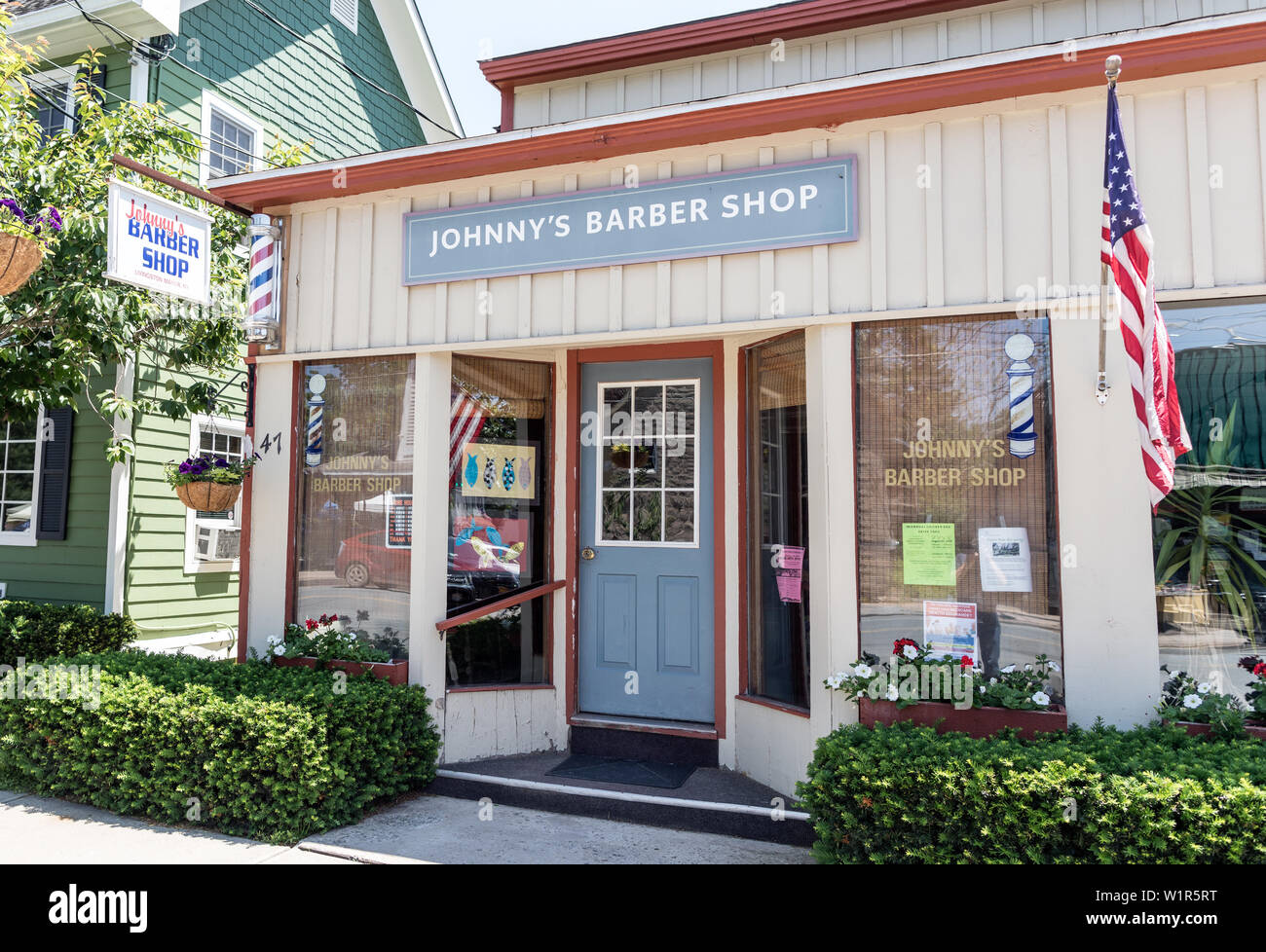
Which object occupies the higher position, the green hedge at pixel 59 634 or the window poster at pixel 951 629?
the window poster at pixel 951 629

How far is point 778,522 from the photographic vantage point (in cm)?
502

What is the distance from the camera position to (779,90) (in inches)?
173

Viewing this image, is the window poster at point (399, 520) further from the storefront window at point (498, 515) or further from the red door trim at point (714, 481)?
the red door trim at point (714, 481)

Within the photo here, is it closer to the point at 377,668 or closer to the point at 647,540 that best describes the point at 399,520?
the point at 377,668

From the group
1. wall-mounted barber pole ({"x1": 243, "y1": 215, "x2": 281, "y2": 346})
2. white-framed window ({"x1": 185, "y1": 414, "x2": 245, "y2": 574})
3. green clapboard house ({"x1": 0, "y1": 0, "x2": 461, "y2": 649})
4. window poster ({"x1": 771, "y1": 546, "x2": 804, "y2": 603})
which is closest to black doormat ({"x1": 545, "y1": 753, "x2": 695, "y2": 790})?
window poster ({"x1": 771, "y1": 546, "x2": 804, "y2": 603})

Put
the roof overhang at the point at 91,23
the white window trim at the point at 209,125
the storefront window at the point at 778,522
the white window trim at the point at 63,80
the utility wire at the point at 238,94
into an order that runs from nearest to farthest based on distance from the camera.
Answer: the storefront window at the point at 778,522, the roof overhang at the point at 91,23, the utility wire at the point at 238,94, the white window trim at the point at 63,80, the white window trim at the point at 209,125

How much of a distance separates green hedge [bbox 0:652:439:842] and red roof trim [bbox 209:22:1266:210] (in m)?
3.19

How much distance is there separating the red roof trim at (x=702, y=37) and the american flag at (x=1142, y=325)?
9.01ft

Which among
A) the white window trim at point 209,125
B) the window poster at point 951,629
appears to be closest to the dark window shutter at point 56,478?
the white window trim at point 209,125

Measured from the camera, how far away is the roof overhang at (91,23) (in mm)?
7438

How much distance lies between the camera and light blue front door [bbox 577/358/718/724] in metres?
5.35
